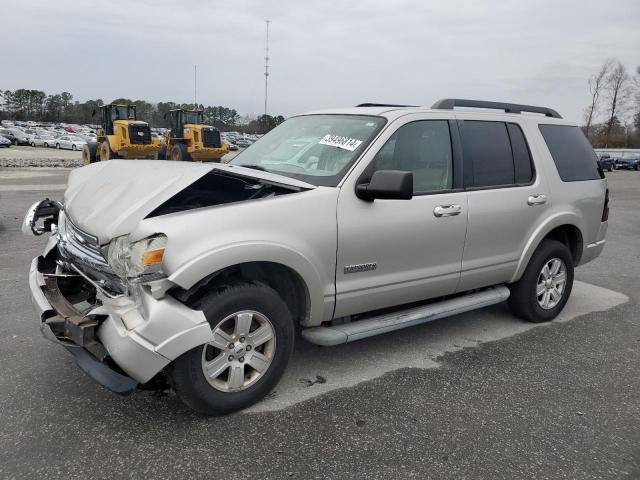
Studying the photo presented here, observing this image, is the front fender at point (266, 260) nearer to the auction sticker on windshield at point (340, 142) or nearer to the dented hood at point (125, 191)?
the dented hood at point (125, 191)

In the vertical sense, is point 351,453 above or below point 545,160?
below

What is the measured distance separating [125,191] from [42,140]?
5082 cm

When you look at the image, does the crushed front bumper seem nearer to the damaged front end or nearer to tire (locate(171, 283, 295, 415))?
the damaged front end

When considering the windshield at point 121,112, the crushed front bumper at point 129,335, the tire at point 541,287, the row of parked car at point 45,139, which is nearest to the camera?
the crushed front bumper at point 129,335

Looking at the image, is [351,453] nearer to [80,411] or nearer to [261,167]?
[80,411]

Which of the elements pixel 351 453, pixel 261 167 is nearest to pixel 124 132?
pixel 261 167

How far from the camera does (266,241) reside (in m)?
3.02

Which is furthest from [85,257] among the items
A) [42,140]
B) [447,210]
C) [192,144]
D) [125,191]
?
[42,140]

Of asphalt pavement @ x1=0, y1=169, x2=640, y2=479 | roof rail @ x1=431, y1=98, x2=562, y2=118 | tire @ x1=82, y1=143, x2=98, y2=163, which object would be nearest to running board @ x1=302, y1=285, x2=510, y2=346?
asphalt pavement @ x1=0, y1=169, x2=640, y2=479

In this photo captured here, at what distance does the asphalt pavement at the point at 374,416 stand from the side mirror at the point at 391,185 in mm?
1291

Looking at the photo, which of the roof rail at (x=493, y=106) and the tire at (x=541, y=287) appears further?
the tire at (x=541, y=287)

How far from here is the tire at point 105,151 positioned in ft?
71.6

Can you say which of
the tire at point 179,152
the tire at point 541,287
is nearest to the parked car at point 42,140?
the tire at point 179,152

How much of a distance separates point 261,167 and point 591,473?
2825 mm
